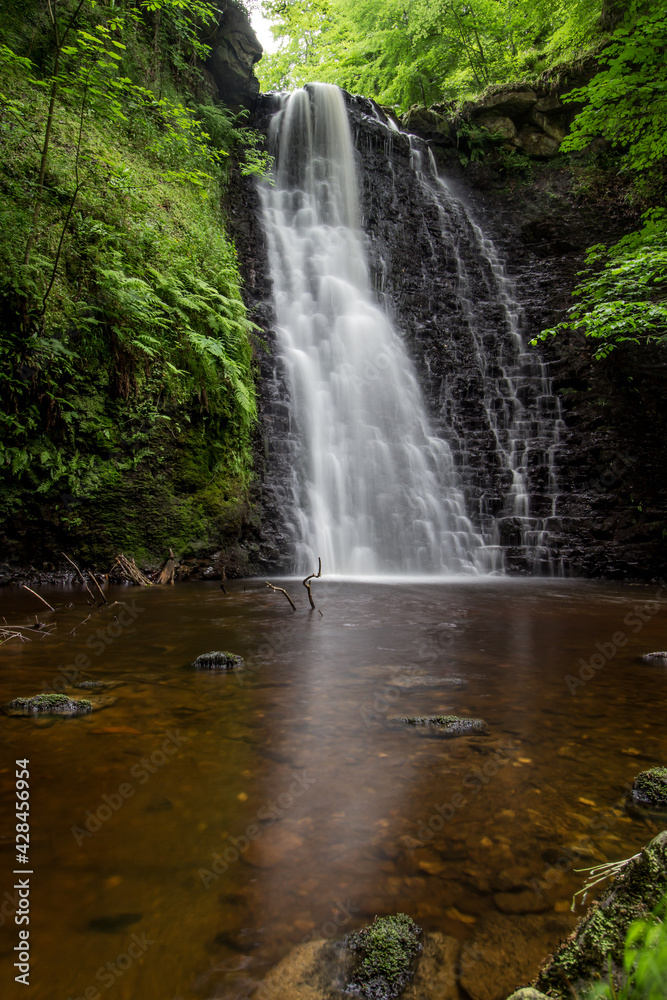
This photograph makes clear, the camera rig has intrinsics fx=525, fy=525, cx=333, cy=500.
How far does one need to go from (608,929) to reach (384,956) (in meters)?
0.62

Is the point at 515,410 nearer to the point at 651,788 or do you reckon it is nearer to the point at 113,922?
Answer: the point at 651,788

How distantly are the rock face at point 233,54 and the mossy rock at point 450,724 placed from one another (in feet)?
58.2

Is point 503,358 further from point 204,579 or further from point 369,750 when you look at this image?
point 369,750

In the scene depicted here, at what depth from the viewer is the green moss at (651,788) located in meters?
1.93

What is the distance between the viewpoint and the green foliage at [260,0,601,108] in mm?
17922

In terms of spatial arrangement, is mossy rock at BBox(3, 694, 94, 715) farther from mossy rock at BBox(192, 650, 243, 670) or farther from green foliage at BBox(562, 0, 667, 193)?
green foliage at BBox(562, 0, 667, 193)

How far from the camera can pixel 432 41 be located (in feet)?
63.3

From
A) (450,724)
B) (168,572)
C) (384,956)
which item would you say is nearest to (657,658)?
(450,724)

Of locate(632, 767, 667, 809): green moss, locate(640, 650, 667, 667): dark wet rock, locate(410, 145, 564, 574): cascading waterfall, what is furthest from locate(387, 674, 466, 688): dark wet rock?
locate(410, 145, 564, 574): cascading waterfall

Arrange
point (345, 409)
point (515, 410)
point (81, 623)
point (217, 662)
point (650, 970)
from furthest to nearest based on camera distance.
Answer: point (515, 410)
point (345, 409)
point (81, 623)
point (217, 662)
point (650, 970)

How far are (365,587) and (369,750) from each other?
5.45m

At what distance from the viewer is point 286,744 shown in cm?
248

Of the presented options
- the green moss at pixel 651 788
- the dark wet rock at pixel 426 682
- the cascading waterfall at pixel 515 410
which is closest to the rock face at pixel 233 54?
the cascading waterfall at pixel 515 410

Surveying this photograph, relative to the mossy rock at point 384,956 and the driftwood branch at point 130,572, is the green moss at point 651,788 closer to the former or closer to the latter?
the mossy rock at point 384,956
